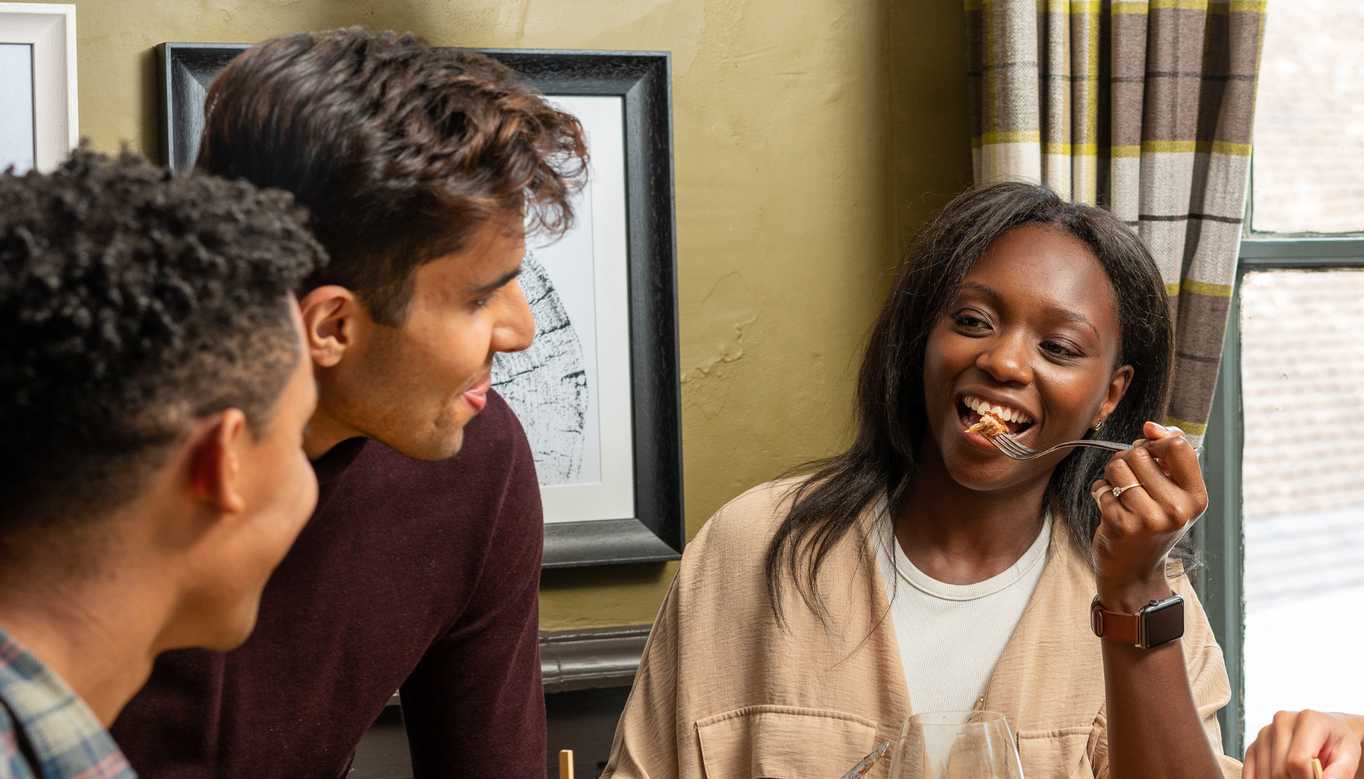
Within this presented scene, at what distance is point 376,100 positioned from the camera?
3.76 ft

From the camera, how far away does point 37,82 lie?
2000 mm

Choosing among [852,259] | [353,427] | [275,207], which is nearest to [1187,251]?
[852,259]

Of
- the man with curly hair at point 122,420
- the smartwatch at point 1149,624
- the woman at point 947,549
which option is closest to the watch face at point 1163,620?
the smartwatch at point 1149,624

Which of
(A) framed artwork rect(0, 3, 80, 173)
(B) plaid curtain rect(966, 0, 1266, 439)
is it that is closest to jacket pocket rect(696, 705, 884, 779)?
(B) plaid curtain rect(966, 0, 1266, 439)

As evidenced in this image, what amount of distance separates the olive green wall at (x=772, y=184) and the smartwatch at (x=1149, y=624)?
3.25ft

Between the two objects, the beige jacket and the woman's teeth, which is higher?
the woman's teeth

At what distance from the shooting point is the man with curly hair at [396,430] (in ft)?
3.73

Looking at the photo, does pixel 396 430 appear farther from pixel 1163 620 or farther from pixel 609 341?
pixel 609 341

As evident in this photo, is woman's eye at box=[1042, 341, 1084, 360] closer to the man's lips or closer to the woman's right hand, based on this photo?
the woman's right hand

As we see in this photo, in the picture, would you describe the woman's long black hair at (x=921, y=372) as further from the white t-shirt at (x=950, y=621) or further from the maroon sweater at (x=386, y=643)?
the maroon sweater at (x=386, y=643)

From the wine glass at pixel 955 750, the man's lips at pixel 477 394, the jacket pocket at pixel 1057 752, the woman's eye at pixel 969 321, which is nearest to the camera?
the wine glass at pixel 955 750

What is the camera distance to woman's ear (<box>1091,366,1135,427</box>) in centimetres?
186

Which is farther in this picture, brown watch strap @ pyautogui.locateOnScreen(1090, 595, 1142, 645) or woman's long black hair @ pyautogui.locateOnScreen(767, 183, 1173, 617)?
woman's long black hair @ pyautogui.locateOnScreen(767, 183, 1173, 617)

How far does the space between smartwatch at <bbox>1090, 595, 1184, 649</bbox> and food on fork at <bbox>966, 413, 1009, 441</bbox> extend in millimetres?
307
